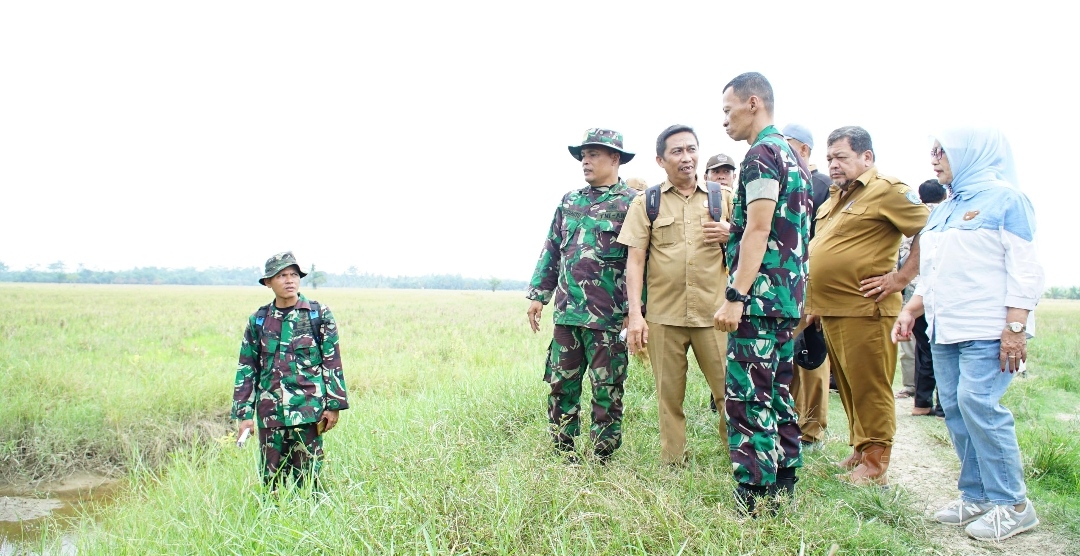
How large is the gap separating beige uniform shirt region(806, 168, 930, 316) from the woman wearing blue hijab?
390 millimetres

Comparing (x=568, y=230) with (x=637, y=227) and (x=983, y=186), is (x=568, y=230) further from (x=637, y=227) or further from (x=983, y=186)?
(x=983, y=186)

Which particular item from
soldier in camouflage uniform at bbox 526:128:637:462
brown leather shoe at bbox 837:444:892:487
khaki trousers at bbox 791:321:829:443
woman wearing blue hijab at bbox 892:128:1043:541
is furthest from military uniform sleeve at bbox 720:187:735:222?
brown leather shoe at bbox 837:444:892:487

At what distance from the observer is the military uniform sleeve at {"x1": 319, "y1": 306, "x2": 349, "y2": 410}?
3.62m

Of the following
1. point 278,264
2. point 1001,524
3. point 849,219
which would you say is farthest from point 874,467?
point 278,264

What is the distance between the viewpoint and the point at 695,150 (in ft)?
10.8

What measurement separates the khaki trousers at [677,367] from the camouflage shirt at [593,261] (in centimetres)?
28

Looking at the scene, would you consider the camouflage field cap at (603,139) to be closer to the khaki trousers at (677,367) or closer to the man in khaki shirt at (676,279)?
the man in khaki shirt at (676,279)

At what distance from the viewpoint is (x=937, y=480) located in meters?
3.57

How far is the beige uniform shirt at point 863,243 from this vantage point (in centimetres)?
331

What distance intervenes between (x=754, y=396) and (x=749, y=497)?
0.43 meters

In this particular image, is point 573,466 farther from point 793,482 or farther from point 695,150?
point 695,150

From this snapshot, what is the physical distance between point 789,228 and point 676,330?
0.92 m

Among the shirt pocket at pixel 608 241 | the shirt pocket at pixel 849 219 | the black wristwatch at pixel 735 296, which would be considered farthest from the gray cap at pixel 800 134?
the black wristwatch at pixel 735 296

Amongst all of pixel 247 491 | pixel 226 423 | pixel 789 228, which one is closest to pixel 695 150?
pixel 789 228
